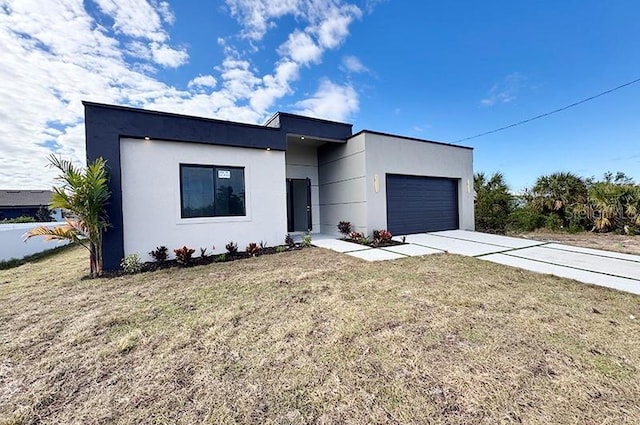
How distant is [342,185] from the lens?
31.2ft

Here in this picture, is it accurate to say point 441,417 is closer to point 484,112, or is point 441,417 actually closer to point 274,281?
point 274,281

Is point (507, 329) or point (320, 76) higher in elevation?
point (320, 76)

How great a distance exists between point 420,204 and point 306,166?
15.7 feet

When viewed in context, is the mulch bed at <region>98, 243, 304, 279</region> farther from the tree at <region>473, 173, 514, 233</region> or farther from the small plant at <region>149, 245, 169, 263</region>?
the tree at <region>473, 173, 514, 233</region>

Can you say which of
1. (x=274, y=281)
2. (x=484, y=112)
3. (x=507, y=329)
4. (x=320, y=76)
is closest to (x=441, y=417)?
(x=507, y=329)

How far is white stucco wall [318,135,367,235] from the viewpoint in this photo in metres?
8.66

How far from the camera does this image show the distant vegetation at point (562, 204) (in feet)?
32.2

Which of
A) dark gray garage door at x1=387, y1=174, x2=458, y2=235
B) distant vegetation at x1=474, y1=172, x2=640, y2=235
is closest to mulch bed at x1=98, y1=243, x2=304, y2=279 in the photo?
dark gray garage door at x1=387, y1=174, x2=458, y2=235

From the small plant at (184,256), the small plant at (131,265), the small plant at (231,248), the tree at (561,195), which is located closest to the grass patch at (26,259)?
the small plant at (131,265)

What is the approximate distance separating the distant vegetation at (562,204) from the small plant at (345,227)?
675cm

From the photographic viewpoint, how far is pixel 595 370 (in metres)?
2.04

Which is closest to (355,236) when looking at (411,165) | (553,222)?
(411,165)

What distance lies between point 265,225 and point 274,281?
328cm

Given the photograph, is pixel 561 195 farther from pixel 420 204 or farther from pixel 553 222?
pixel 420 204
